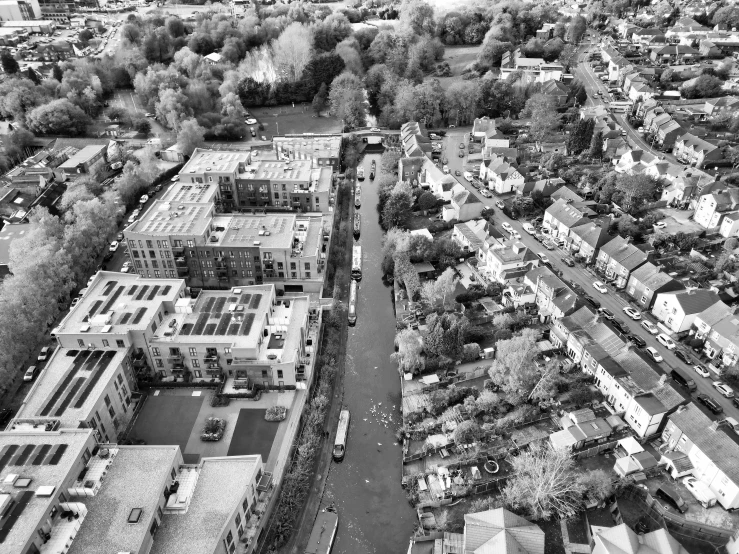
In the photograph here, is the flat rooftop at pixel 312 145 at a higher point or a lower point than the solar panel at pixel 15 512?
higher

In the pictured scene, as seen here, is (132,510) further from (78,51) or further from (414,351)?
(78,51)

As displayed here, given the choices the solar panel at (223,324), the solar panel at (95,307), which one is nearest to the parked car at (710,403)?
the solar panel at (223,324)

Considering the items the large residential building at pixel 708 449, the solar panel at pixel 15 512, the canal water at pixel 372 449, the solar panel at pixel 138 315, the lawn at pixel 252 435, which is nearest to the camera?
the solar panel at pixel 15 512

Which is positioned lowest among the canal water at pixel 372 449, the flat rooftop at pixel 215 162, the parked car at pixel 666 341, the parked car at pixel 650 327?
the canal water at pixel 372 449

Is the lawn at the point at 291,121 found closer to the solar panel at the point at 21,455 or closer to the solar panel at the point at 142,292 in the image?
the solar panel at the point at 142,292

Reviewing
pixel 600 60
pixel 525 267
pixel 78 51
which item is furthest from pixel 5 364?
pixel 600 60

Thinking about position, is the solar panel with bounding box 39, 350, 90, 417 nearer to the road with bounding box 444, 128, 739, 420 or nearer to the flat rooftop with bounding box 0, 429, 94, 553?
the flat rooftop with bounding box 0, 429, 94, 553

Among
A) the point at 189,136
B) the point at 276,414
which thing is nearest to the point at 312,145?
the point at 189,136
